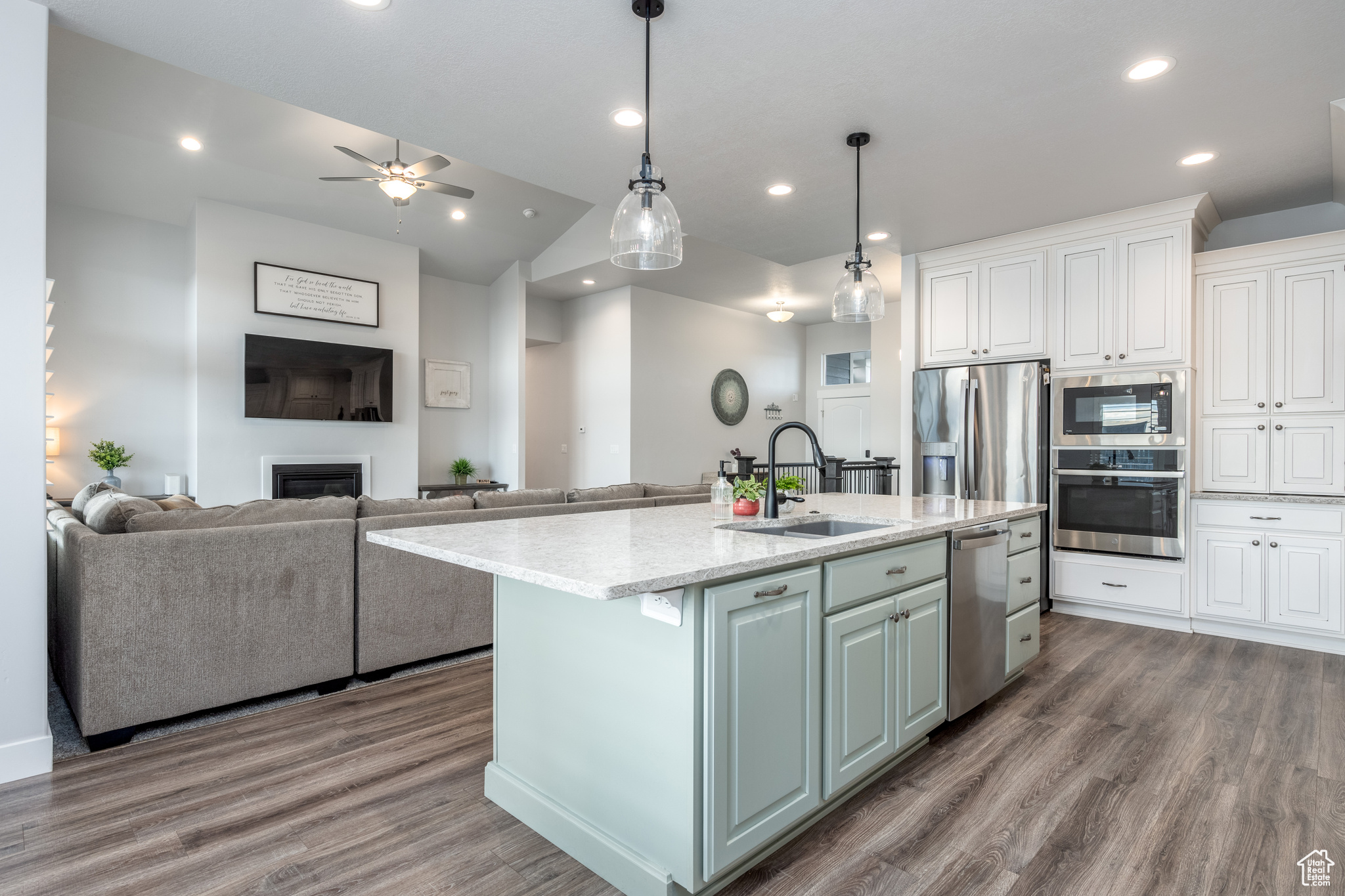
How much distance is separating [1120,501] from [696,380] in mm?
5111

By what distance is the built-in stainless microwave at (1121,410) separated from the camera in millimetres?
4004

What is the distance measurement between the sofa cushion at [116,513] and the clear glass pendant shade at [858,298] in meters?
2.94

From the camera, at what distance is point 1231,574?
389 centimetres

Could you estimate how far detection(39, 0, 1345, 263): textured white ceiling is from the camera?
2.29 metres

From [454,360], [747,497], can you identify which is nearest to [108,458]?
[454,360]

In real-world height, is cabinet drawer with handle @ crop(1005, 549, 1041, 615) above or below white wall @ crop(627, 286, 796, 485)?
below

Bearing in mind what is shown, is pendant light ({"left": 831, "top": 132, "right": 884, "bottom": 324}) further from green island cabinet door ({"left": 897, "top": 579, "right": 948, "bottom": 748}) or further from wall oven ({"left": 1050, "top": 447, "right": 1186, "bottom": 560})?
wall oven ({"left": 1050, "top": 447, "right": 1186, "bottom": 560})

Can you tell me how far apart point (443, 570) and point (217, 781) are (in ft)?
4.06

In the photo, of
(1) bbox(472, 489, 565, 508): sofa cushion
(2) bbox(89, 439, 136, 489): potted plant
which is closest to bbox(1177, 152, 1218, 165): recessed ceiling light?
(1) bbox(472, 489, 565, 508): sofa cushion

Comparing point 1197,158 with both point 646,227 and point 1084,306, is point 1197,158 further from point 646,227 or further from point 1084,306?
point 646,227

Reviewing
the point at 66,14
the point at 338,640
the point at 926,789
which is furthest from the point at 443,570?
the point at 66,14

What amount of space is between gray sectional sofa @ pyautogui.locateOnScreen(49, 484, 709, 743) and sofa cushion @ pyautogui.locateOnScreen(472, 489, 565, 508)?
0.02 m

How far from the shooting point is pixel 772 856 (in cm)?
180

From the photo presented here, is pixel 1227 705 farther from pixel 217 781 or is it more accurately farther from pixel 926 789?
pixel 217 781
